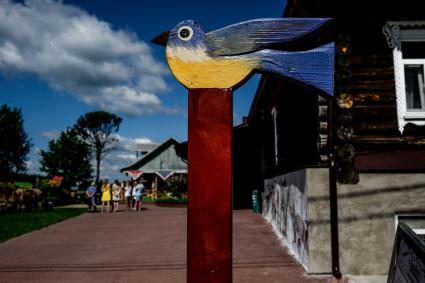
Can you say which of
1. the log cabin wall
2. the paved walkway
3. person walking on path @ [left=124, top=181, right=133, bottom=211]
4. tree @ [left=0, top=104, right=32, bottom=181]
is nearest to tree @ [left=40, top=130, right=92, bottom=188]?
tree @ [left=0, top=104, right=32, bottom=181]

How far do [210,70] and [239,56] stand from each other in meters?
0.18

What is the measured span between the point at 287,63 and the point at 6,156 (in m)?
55.1

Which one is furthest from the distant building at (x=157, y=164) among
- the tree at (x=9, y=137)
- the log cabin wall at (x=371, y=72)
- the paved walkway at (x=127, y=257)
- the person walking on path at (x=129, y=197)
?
the log cabin wall at (x=371, y=72)

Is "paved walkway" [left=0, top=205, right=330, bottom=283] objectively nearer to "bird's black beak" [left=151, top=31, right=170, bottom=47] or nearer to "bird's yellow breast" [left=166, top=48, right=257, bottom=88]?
"bird's yellow breast" [left=166, top=48, right=257, bottom=88]

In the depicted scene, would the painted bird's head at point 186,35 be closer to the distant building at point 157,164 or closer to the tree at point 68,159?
the tree at point 68,159

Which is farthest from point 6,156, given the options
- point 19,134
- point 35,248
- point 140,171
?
point 35,248

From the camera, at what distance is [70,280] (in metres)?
5.74

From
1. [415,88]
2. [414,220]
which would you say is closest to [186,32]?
[414,220]

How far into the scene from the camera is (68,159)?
41719 mm

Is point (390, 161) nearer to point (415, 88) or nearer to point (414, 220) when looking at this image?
point (414, 220)

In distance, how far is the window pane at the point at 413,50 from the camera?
6691 millimetres

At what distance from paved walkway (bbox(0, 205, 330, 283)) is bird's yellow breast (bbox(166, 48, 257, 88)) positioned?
3997 mm

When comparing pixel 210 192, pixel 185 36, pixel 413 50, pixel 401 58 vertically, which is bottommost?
pixel 210 192

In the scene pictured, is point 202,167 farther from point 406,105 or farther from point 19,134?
point 19,134
